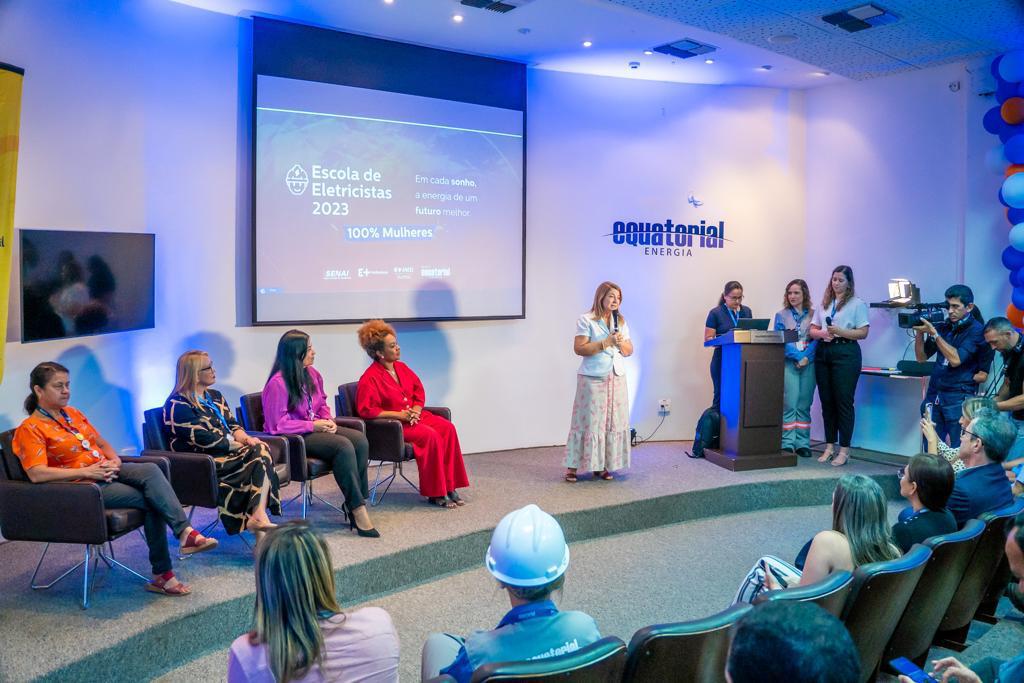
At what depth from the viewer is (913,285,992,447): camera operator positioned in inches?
240

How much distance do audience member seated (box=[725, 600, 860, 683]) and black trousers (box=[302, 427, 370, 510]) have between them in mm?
3712

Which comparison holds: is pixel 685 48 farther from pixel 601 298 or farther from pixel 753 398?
pixel 753 398

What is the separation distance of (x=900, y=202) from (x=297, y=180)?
5.13m

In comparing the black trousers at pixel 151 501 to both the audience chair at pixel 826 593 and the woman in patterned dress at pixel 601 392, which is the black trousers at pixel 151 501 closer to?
the audience chair at pixel 826 593

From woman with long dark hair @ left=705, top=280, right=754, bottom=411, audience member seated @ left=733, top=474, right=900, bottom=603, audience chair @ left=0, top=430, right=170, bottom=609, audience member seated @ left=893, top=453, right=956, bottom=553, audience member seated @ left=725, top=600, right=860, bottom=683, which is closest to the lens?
audience member seated @ left=725, top=600, right=860, bottom=683

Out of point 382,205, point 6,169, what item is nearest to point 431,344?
point 382,205

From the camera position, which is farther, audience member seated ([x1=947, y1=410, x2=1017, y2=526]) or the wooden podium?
the wooden podium

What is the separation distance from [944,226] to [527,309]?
3567mm

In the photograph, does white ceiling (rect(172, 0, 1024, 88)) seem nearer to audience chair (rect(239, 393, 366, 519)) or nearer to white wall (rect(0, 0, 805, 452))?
white wall (rect(0, 0, 805, 452))

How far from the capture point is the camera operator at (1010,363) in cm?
550

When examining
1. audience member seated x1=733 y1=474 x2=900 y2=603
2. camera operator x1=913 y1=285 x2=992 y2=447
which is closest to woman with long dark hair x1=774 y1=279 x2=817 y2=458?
camera operator x1=913 y1=285 x2=992 y2=447

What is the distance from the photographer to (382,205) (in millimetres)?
6516

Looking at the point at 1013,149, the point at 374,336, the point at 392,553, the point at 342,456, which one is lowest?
the point at 392,553

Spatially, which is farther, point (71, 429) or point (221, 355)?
point (221, 355)
